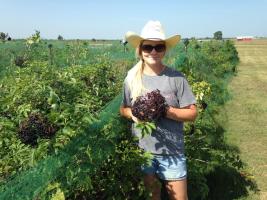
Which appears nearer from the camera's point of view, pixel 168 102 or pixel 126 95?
pixel 168 102

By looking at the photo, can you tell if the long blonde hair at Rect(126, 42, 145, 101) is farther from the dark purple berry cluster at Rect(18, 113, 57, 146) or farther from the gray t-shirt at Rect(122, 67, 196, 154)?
the dark purple berry cluster at Rect(18, 113, 57, 146)

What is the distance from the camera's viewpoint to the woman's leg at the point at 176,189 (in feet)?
11.6

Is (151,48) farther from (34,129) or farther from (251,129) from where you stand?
(251,129)

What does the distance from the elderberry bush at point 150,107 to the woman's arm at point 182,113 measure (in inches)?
1.9

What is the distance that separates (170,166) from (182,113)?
43cm

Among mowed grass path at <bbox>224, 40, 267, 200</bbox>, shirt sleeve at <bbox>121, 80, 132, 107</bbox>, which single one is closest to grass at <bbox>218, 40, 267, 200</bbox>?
mowed grass path at <bbox>224, 40, 267, 200</bbox>

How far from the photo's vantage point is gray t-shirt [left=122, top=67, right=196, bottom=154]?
132 inches

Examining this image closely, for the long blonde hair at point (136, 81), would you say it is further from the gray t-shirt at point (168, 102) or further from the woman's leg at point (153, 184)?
the woman's leg at point (153, 184)

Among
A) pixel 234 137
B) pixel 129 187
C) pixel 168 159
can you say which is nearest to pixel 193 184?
pixel 129 187

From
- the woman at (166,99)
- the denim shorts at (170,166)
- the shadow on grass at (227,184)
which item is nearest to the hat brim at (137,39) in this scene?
the woman at (166,99)

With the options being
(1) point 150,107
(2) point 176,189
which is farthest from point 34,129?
(2) point 176,189

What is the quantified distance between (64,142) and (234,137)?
21.9 feet

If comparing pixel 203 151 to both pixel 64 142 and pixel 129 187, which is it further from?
pixel 64 142

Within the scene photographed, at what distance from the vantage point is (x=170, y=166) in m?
3.48
